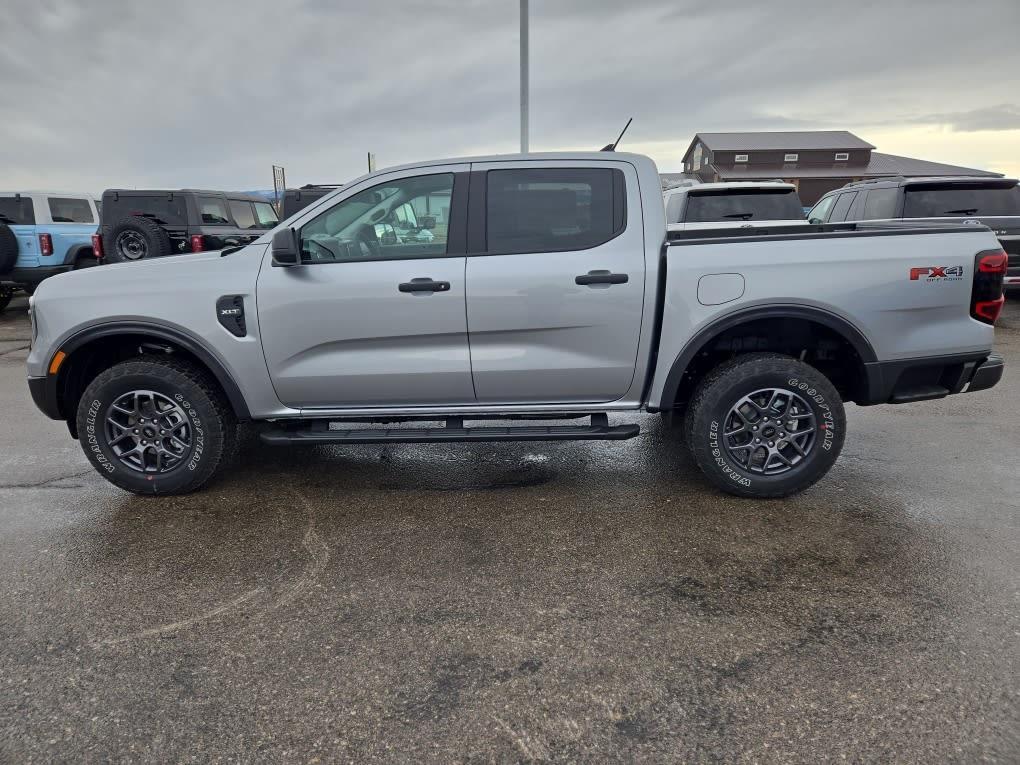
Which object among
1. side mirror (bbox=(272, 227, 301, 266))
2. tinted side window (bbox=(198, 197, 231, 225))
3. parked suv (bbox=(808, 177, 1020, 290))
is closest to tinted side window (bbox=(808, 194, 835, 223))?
parked suv (bbox=(808, 177, 1020, 290))

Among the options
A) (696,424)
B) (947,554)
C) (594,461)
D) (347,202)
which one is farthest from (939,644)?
(347,202)

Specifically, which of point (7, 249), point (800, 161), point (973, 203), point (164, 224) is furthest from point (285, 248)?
point (800, 161)

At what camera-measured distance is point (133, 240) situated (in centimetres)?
1057

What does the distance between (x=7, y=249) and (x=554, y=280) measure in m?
11.1

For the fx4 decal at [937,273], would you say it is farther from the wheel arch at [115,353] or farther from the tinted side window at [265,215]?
the tinted side window at [265,215]

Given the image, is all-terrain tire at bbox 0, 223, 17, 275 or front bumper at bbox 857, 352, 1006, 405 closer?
front bumper at bbox 857, 352, 1006, 405

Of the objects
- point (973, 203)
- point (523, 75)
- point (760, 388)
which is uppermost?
point (523, 75)

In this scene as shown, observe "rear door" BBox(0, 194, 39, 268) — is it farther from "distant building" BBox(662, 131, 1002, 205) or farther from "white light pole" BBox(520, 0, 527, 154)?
"distant building" BBox(662, 131, 1002, 205)

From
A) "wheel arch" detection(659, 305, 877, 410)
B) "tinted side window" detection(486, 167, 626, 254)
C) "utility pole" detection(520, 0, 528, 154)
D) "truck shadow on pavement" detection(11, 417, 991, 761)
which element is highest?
"utility pole" detection(520, 0, 528, 154)

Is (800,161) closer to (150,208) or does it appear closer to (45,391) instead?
(150,208)

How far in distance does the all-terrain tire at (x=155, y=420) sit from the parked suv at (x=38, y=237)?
9.23 meters

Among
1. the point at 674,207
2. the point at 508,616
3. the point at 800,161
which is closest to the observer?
the point at 508,616

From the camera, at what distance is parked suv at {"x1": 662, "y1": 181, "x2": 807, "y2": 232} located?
26.6 ft

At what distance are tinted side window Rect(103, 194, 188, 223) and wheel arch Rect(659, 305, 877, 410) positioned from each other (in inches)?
389
